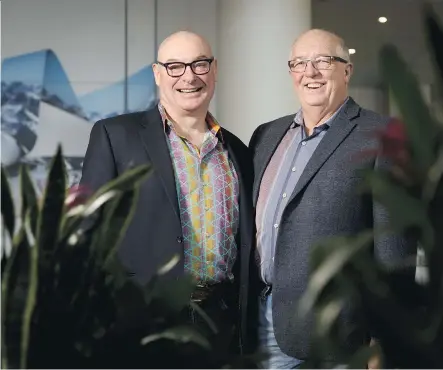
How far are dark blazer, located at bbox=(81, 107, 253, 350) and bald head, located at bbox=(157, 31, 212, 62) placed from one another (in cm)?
18

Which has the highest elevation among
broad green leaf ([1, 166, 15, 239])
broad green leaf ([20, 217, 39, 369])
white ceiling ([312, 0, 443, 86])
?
white ceiling ([312, 0, 443, 86])

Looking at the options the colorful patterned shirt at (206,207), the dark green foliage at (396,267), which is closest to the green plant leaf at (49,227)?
the dark green foliage at (396,267)

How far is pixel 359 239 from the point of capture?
0.79 m

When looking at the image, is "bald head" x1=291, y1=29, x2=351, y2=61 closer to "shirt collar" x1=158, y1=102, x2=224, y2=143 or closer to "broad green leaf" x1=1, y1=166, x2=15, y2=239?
"shirt collar" x1=158, y1=102, x2=224, y2=143

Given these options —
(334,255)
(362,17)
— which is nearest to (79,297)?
(334,255)

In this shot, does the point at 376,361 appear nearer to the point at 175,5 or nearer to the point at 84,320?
the point at 84,320

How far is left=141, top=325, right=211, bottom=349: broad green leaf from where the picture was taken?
0.90 metres

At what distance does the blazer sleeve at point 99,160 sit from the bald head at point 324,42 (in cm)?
66

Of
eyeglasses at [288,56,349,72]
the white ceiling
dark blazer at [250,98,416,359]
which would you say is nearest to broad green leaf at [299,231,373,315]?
dark blazer at [250,98,416,359]

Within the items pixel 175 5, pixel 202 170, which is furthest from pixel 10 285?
pixel 175 5

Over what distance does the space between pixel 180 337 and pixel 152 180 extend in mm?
1515

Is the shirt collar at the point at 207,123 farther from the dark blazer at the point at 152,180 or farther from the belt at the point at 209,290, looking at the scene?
the belt at the point at 209,290

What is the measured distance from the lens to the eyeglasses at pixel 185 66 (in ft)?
8.52

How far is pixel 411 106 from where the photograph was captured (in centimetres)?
77
